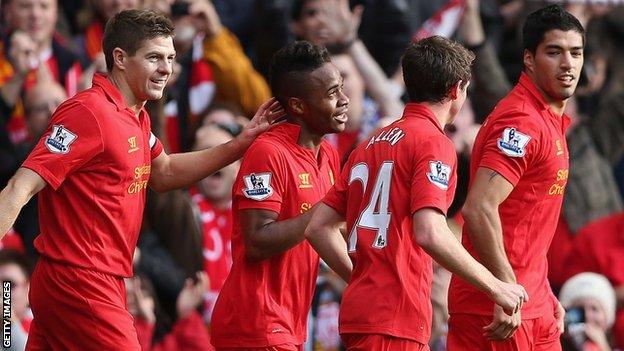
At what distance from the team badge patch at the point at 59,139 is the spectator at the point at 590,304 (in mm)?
5173

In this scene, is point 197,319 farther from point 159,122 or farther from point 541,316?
point 541,316

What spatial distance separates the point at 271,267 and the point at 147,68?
3.96 ft

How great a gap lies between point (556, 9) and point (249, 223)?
79.9 inches

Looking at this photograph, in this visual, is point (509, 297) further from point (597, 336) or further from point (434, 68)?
point (597, 336)

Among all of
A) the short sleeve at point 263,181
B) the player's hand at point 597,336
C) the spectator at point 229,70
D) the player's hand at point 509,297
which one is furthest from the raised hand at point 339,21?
the player's hand at point 509,297

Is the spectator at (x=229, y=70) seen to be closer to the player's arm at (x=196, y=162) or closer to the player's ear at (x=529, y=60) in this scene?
the player's arm at (x=196, y=162)

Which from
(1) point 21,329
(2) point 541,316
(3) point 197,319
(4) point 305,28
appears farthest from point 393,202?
(4) point 305,28

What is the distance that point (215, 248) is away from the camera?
11836 millimetres

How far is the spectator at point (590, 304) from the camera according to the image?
11.8 m

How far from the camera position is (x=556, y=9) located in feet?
28.0

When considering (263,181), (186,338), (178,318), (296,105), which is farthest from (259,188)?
(178,318)

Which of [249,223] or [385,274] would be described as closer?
[385,274]

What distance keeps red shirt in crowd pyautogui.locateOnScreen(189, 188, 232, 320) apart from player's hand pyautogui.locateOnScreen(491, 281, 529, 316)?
14.9 ft

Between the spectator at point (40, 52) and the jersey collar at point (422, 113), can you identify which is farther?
the spectator at point (40, 52)
